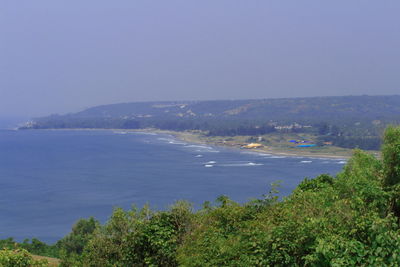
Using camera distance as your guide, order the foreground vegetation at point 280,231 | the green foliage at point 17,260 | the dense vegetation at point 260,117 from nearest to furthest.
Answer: the foreground vegetation at point 280,231 → the green foliage at point 17,260 → the dense vegetation at point 260,117

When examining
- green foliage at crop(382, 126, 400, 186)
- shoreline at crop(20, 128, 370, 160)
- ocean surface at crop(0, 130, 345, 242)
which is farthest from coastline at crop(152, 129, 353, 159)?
green foliage at crop(382, 126, 400, 186)

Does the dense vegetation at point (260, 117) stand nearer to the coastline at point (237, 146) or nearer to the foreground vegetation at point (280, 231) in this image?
the coastline at point (237, 146)

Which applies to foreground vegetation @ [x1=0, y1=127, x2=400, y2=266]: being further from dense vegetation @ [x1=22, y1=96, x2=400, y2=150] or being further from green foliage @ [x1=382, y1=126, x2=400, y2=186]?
dense vegetation @ [x1=22, y1=96, x2=400, y2=150]

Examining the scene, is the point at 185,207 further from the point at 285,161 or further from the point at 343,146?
the point at 343,146

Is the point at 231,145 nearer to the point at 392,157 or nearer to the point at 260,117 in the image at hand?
the point at 260,117

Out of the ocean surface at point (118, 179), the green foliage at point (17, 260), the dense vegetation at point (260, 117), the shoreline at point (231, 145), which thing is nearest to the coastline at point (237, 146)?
the shoreline at point (231, 145)

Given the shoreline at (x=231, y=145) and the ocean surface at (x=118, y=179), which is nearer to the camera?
the ocean surface at (x=118, y=179)
